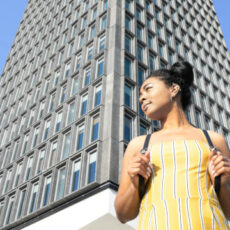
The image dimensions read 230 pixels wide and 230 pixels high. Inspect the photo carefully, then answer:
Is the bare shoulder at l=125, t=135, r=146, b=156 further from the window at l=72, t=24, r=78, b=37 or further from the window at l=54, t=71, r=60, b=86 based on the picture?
the window at l=72, t=24, r=78, b=37

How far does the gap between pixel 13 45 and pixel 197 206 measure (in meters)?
41.6

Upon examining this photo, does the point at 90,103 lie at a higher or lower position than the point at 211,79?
lower

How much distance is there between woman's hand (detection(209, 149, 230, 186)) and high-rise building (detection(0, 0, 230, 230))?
460 inches

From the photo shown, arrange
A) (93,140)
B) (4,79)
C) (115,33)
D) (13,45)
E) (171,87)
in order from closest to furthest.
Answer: (171,87), (93,140), (115,33), (4,79), (13,45)

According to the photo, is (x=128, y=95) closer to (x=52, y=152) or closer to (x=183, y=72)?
(x=52, y=152)

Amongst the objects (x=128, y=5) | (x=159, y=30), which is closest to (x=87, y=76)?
(x=128, y=5)

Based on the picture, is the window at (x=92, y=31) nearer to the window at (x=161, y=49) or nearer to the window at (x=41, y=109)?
the window at (x=161, y=49)

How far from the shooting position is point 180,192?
2041 mm

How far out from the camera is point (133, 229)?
45.2ft

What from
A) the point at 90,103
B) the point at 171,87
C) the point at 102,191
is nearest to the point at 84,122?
the point at 90,103

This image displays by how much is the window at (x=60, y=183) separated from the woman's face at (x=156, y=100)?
14544 millimetres

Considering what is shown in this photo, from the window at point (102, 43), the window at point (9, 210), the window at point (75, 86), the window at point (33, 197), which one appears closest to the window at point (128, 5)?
the window at point (102, 43)

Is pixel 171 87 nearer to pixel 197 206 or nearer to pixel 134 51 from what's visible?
pixel 197 206

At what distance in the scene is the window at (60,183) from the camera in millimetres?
16547
